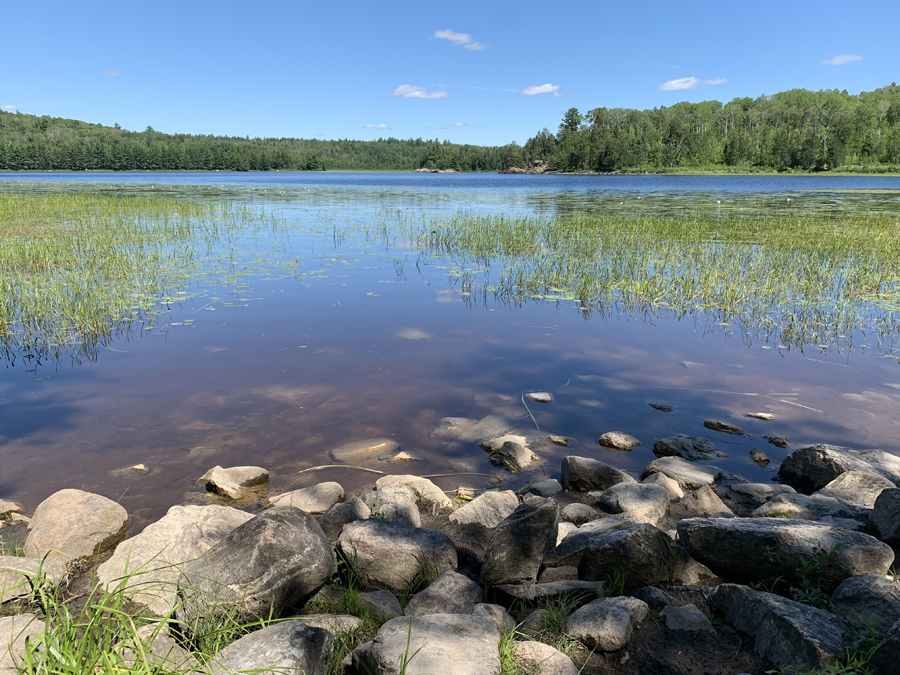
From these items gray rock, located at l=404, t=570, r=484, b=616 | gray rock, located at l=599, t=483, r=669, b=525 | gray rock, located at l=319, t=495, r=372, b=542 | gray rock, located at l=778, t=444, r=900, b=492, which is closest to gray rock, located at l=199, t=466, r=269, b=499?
gray rock, located at l=319, t=495, r=372, b=542

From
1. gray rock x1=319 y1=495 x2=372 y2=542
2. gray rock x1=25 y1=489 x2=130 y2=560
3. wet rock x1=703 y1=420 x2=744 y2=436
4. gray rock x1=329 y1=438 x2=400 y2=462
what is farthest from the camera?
wet rock x1=703 y1=420 x2=744 y2=436

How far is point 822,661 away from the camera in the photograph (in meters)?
2.23

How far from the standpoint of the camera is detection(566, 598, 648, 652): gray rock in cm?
259

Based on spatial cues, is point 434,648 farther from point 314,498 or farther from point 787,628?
point 314,498

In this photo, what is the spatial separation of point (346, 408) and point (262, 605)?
350 centimetres

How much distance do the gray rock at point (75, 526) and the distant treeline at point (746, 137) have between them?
393ft

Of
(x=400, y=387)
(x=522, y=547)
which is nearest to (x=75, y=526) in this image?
(x=522, y=547)

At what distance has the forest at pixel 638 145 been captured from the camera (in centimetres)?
10081

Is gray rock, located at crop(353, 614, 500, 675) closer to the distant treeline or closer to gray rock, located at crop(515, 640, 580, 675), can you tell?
gray rock, located at crop(515, 640, 580, 675)

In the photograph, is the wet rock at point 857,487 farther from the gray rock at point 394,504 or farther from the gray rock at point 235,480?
the gray rock at point 235,480

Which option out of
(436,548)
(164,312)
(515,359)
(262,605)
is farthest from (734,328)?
(164,312)

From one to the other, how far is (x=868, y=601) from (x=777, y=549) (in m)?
0.52

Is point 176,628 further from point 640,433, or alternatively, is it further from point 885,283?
point 885,283

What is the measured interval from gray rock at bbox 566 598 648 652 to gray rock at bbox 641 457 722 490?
7.46 feet
